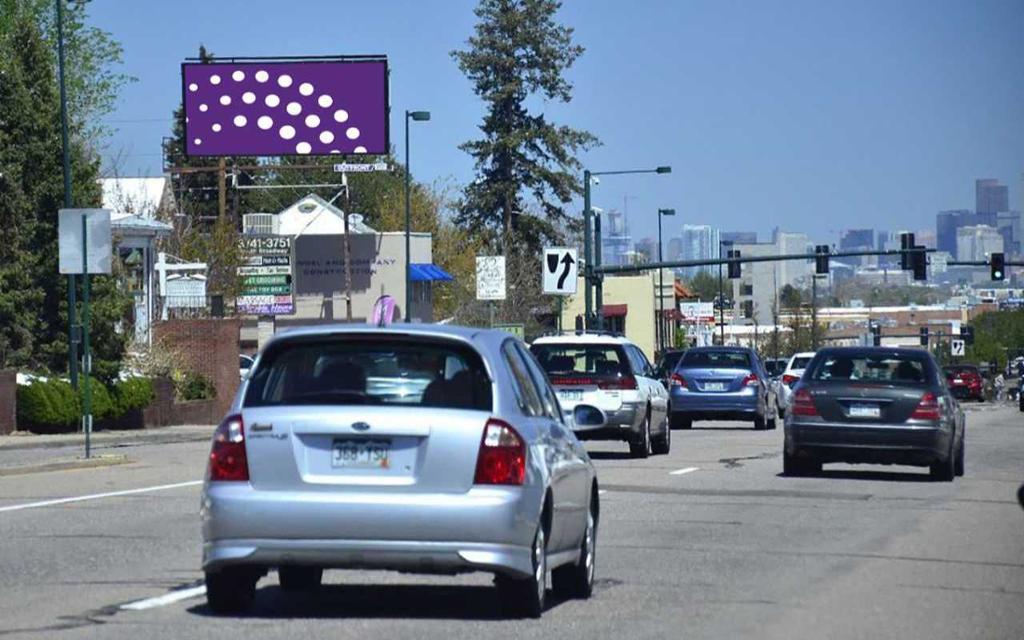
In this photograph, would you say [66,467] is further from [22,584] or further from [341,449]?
[341,449]

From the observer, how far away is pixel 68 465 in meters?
25.8

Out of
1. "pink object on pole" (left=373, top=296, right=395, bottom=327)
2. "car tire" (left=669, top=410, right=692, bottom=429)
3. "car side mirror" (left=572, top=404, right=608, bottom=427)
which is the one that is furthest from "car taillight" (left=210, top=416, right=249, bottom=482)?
"car tire" (left=669, top=410, right=692, bottom=429)

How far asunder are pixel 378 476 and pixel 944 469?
1436 cm

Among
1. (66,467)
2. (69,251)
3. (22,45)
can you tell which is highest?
(22,45)

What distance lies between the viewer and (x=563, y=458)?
1151cm

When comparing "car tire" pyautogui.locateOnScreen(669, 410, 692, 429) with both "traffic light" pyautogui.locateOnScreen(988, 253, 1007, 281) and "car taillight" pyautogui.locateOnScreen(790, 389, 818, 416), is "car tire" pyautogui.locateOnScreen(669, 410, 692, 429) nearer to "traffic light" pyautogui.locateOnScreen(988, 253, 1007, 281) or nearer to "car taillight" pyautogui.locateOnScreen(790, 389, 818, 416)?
"car taillight" pyautogui.locateOnScreen(790, 389, 818, 416)

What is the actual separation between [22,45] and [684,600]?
35.2 meters

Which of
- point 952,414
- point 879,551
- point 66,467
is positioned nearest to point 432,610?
point 879,551

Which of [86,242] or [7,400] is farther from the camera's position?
[7,400]

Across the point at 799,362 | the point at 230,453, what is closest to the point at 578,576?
the point at 230,453

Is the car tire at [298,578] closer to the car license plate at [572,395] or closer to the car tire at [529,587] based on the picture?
the car tire at [529,587]

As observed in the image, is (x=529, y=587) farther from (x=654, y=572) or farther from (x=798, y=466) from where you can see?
(x=798, y=466)

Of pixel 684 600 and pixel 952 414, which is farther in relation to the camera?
pixel 952 414

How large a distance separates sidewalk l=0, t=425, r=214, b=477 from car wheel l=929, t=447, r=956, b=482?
1107cm
